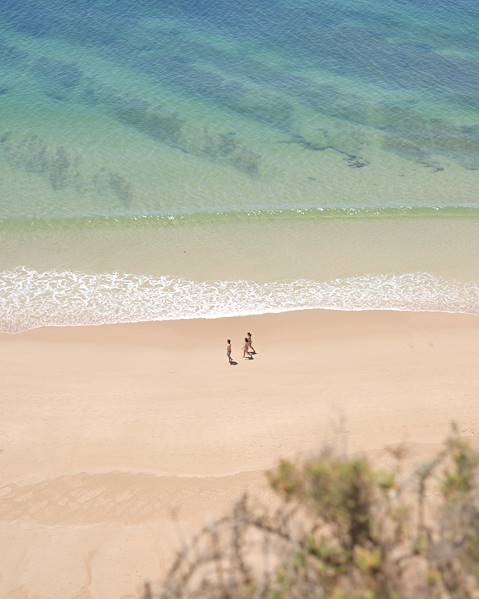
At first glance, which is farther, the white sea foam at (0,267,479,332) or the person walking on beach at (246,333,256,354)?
the white sea foam at (0,267,479,332)

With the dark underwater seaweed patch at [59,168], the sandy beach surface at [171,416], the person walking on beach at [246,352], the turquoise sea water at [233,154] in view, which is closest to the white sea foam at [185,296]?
the turquoise sea water at [233,154]

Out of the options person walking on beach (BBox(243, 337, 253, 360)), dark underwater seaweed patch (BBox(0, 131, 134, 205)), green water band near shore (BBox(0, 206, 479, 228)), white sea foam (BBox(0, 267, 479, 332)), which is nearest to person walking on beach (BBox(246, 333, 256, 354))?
person walking on beach (BBox(243, 337, 253, 360))

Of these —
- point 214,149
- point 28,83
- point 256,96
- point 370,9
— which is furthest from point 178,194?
point 370,9

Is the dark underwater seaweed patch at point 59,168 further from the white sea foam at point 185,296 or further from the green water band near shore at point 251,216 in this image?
the white sea foam at point 185,296

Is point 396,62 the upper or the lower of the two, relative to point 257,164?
upper

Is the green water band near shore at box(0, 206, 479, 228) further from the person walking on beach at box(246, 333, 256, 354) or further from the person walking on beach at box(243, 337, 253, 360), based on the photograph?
the person walking on beach at box(243, 337, 253, 360)

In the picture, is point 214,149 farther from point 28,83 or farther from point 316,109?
point 28,83
